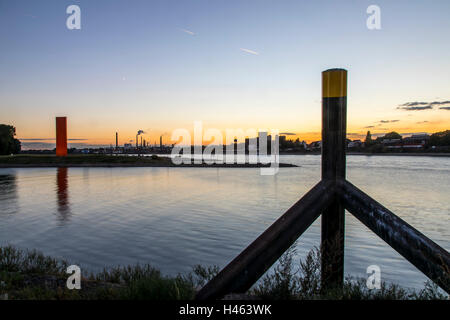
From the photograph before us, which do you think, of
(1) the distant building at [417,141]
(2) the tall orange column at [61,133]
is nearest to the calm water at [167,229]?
(2) the tall orange column at [61,133]

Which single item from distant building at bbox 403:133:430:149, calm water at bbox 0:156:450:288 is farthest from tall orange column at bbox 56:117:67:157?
distant building at bbox 403:133:430:149

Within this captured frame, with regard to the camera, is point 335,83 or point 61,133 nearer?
point 335,83

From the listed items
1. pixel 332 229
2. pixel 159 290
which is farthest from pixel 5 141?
pixel 332 229

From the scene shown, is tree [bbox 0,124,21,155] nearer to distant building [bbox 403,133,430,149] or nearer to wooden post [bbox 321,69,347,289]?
wooden post [bbox 321,69,347,289]

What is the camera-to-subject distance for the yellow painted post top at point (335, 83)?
3.85 m

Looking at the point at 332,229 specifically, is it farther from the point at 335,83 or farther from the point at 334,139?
the point at 335,83

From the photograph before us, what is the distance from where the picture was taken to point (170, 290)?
140 inches

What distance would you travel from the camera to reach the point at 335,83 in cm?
387

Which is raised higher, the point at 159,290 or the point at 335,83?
the point at 335,83

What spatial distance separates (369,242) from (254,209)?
7348 mm

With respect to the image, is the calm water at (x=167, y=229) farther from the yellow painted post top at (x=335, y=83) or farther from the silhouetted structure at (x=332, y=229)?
the yellow painted post top at (x=335, y=83)
